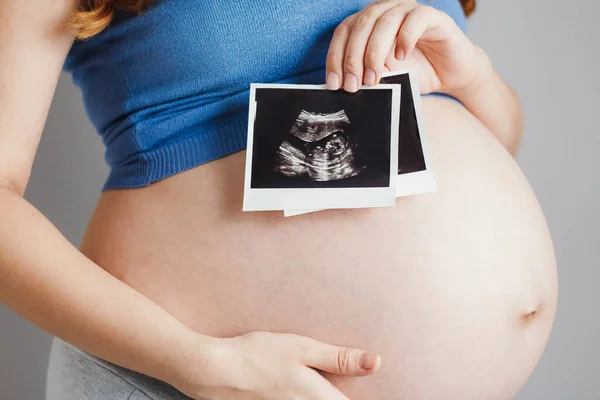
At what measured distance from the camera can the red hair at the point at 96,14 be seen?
2.61ft

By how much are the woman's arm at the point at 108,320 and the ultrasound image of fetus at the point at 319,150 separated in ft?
0.68

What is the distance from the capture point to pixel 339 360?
0.76 meters

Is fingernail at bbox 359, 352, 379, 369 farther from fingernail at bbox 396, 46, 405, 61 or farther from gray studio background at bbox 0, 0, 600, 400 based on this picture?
gray studio background at bbox 0, 0, 600, 400

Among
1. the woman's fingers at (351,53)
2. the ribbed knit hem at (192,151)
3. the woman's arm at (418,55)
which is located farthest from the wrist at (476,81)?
the ribbed knit hem at (192,151)

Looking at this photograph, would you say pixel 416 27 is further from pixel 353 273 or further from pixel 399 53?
pixel 353 273

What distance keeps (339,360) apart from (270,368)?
3.4 inches

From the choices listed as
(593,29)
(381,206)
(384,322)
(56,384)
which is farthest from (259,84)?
(593,29)

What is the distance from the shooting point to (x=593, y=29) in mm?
1397

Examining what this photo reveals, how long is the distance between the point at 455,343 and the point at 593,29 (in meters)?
0.93

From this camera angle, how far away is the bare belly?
790 mm

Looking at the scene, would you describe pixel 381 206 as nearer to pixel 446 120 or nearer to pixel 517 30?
pixel 446 120

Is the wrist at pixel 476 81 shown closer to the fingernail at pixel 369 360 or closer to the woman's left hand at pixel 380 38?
the woman's left hand at pixel 380 38

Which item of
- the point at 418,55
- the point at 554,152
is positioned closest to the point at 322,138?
the point at 418,55

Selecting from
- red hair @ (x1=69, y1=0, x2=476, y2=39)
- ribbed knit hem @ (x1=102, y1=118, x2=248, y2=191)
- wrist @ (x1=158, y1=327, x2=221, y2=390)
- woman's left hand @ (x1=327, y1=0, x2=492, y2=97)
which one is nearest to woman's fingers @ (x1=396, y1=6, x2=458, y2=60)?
woman's left hand @ (x1=327, y1=0, x2=492, y2=97)
